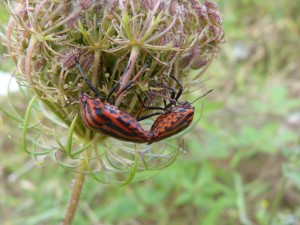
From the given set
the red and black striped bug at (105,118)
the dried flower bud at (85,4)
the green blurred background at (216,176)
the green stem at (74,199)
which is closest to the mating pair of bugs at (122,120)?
the red and black striped bug at (105,118)

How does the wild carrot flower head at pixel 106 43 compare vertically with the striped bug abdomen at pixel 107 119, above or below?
above

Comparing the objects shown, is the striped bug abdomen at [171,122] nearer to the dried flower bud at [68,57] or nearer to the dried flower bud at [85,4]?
the dried flower bud at [68,57]

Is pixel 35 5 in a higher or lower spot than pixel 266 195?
higher

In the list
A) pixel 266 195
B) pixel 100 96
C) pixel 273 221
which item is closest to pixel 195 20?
pixel 100 96

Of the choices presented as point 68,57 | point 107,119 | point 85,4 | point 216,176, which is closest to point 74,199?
point 107,119

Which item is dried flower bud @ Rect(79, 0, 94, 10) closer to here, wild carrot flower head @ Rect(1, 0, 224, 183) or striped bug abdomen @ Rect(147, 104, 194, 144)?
wild carrot flower head @ Rect(1, 0, 224, 183)

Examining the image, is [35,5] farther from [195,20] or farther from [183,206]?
[183,206]

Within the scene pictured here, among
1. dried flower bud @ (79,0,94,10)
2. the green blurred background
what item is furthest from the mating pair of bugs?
the green blurred background
